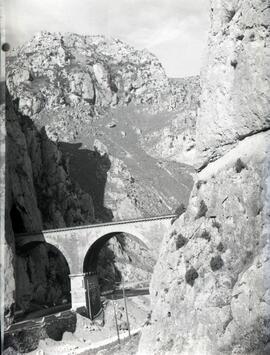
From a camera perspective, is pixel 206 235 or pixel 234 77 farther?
pixel 234 77

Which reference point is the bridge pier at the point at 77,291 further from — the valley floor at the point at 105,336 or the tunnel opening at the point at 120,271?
the valley floor at the point at 105,336

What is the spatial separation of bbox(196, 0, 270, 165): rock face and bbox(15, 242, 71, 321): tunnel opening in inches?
1380

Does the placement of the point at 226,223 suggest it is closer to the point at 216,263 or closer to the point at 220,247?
the point at 220,247

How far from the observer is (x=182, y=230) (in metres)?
45.1

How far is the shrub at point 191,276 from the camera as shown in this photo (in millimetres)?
38500

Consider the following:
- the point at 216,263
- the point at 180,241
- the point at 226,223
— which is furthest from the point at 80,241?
→ the point at 216,263

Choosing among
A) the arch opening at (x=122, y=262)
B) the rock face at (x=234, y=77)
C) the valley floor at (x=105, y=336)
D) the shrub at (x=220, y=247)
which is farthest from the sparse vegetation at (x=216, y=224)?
the arch opening at (x=122, y=262)

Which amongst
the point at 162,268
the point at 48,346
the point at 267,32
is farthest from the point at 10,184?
the point at 267,32

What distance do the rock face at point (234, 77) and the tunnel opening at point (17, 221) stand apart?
37.4m

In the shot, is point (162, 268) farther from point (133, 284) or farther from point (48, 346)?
point (133, 284)

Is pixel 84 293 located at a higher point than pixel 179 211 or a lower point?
lower

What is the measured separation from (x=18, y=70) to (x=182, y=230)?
106194 millimetres

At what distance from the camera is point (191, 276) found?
38781mm

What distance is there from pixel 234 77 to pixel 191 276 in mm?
17605
